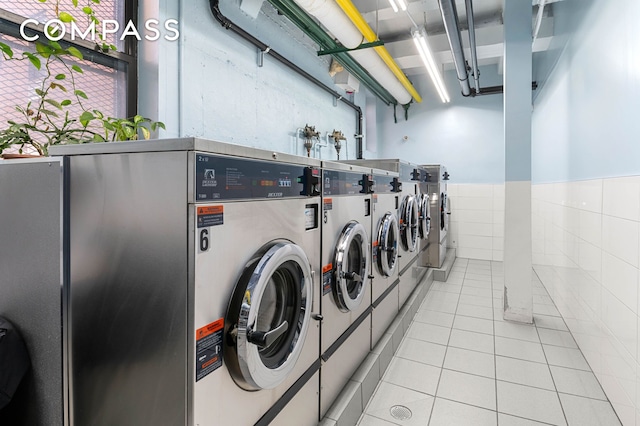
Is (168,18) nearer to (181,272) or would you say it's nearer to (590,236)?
(181,272)

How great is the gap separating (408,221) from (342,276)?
6.02 ft

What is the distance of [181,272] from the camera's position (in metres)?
1.01

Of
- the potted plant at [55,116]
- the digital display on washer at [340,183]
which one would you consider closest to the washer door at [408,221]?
the digital display on washer at [340,183]

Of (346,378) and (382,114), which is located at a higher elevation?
(382,114)

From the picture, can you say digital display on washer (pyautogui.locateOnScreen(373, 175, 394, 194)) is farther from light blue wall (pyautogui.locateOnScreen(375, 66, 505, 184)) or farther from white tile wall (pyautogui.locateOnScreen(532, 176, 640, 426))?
light blue wall (pyautogui.locateOnScreen(375, 66, 505, 184))

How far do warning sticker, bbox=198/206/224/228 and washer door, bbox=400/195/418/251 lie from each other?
2.61 m

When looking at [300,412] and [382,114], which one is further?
[382,114]

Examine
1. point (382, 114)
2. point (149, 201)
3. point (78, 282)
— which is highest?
point (382, 114)

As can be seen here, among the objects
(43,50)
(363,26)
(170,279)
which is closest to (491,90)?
(363,26)

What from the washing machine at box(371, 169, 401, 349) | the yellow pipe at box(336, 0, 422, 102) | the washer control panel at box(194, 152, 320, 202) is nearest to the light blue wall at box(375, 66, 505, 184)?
the yellow pipe at box(336, 0, 422, 102)

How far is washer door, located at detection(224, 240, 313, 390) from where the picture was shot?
44.8 inches

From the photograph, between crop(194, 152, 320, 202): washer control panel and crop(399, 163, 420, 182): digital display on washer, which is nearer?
crop(194, 152, 320, 202): washer control panel

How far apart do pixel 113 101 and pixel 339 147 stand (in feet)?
11.0

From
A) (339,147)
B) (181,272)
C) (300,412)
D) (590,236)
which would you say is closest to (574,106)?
(590,236)
